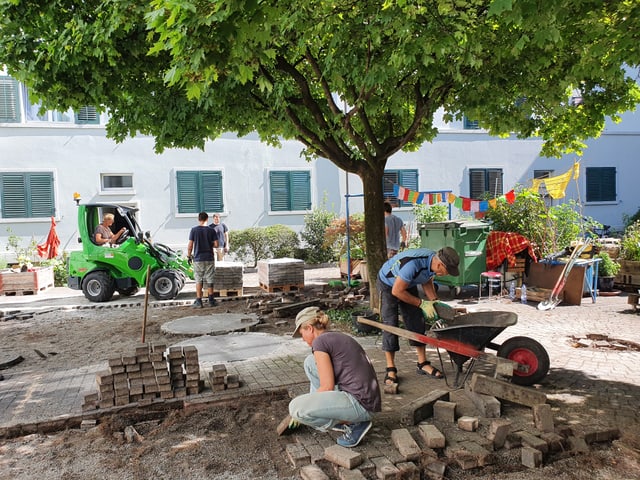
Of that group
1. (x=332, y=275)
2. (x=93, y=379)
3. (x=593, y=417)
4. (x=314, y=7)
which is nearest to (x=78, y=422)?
(x=93, y=379)

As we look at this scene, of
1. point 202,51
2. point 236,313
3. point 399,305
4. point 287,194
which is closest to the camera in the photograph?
point 202,51

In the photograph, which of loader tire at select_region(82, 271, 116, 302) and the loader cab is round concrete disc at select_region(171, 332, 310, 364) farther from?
the loader cab

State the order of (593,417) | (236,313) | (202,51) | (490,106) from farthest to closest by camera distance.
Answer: (236,313) < (490,106) < (593,417) < (202,51)

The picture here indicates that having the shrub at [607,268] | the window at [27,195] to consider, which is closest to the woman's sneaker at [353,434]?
the shrub at [607,268]

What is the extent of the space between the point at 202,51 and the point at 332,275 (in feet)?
40.0

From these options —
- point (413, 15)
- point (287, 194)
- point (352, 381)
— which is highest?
point (413, 15)

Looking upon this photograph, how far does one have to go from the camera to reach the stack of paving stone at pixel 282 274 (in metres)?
12.5

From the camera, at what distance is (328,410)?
4027mm

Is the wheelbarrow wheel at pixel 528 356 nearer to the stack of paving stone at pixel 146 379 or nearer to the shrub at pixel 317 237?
the stack of paving stone at pixel 146 379

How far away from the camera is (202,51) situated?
4035mm

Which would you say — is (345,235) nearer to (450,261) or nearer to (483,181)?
(483,181)

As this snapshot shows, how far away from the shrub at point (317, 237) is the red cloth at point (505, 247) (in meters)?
7.35

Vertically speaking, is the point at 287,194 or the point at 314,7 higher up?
the point at 314,7

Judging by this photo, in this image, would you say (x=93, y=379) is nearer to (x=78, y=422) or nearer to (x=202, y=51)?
(x=78, y=422)
